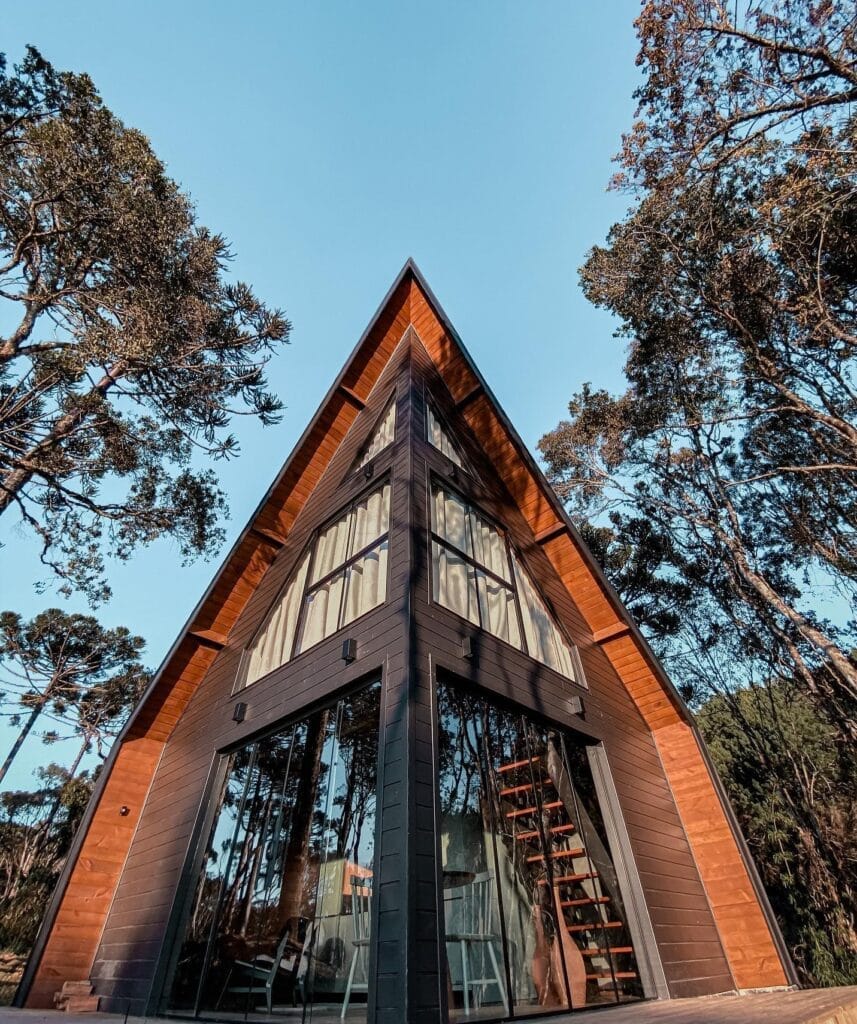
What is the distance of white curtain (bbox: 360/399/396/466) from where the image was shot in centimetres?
619

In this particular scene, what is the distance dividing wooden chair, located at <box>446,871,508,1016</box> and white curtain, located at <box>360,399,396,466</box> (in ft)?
14.1

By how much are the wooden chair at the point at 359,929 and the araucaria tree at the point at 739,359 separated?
7.86 m

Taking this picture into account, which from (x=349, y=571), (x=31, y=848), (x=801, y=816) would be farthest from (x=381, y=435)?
(x=31, y=848)

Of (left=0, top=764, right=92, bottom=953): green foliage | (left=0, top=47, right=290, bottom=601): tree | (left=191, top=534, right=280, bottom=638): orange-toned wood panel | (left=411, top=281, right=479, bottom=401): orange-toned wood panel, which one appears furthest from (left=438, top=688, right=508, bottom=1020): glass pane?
(left=0, top=764, right=92, bottom=953): green foliage

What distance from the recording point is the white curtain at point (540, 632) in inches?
203

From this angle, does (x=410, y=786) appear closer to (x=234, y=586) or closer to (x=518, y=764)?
(x=518, y=764)

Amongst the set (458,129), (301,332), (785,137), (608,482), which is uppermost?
(458,129)

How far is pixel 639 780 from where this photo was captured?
514cm

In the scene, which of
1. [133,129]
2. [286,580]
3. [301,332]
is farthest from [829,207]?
[133,129]

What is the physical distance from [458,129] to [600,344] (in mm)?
4990

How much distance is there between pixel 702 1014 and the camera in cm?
287

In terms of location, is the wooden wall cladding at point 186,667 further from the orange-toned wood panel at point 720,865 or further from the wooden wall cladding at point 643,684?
the orange-toned wood panel at point 720,865

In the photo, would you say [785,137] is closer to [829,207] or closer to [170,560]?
[829,207]

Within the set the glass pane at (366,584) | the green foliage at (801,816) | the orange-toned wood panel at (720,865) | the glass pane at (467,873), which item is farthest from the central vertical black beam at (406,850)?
the green foliage at (801,816)
